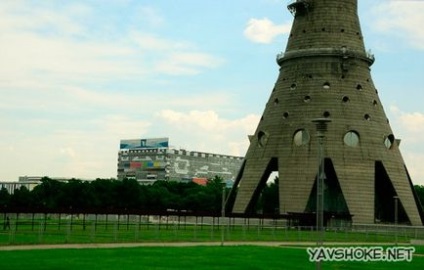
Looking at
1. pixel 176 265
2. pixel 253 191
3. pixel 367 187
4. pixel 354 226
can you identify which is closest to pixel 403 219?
pixel 367 187

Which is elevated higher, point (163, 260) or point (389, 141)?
point (389, 141)

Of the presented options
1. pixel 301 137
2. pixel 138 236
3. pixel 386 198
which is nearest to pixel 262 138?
pixel 301 137

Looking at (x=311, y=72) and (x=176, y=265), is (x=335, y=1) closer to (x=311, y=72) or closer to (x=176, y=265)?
(x=311, y=72)

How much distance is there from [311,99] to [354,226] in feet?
56.4

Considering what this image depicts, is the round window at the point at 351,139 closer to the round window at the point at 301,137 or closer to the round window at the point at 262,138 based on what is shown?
the round window at the point at 301,137

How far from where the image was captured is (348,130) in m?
80.1

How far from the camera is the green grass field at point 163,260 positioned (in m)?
25.0

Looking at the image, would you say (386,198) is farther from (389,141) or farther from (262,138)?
(262,138)

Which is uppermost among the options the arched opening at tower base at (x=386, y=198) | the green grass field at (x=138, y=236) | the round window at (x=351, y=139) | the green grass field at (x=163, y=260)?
the round window at (x=351, y=139)

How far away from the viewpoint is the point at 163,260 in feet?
92.0

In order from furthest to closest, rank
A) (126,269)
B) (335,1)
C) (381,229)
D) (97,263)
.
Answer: (335,1) < (381,229) < (97,263) < (126,269)

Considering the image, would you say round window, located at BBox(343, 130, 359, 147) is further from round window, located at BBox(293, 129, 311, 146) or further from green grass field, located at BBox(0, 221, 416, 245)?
green grass field, located at BBox(0, 221, 416, 245)

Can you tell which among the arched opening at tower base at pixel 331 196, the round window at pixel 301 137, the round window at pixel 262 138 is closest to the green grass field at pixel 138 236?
the arched opening at tower base at pixel 331 196

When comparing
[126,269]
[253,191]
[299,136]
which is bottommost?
[126,269]
